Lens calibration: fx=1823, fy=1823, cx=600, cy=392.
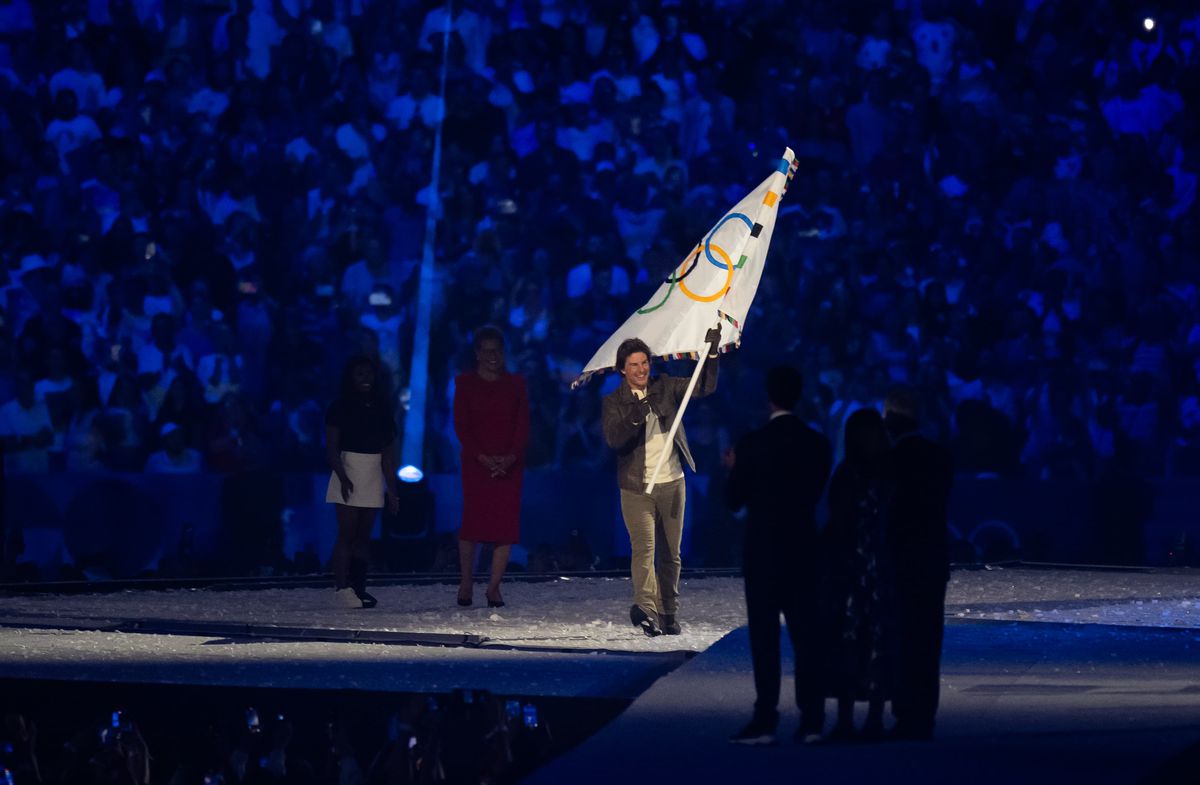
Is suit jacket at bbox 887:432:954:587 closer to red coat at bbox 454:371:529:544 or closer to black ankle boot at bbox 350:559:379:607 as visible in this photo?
red coat at bbox 454:371:529:544

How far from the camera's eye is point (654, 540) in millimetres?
10914

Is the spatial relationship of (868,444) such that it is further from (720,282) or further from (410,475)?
(410,475)

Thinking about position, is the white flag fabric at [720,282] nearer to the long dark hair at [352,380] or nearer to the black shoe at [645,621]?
the black shoe at [645,621]

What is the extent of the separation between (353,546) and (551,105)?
6.40 metres

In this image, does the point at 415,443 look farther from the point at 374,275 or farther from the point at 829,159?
the point at 829,159

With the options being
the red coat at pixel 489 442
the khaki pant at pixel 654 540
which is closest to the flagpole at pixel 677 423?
the khaki pant at pixel 654 540

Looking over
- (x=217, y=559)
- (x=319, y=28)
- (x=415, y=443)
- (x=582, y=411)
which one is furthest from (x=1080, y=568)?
(x=319, y=28)

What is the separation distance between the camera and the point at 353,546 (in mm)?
12523

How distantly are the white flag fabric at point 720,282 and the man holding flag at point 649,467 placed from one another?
228 mm

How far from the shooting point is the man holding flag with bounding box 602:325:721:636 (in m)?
10.6

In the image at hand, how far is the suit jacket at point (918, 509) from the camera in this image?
6773 mm

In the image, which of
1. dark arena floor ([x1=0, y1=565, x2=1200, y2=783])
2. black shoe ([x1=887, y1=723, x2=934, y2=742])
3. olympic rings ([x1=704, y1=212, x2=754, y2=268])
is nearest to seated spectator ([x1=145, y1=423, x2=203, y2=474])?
dark arena floor ([x1=0, y1=565, x2=1200, y2=783])

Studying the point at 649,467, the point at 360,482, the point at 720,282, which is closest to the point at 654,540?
the point at 649,467

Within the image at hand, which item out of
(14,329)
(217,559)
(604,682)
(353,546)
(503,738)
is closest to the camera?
(503,738)
